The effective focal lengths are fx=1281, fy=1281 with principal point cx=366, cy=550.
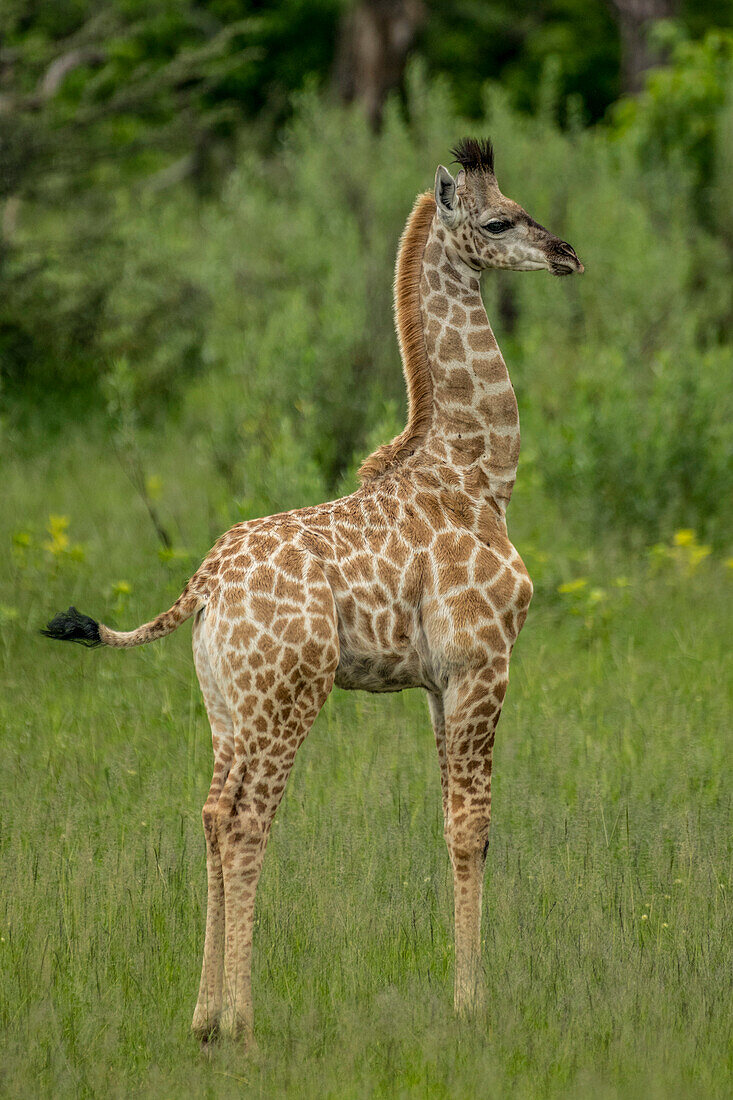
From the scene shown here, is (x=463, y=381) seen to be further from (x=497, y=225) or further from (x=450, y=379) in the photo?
(x=497, y=225)

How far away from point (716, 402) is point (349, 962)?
269 inches

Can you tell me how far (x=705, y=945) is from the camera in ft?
15.3

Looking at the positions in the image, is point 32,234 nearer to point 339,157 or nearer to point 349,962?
point 339,157

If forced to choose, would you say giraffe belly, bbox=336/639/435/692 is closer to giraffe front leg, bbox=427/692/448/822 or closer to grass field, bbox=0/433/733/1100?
giraffe front leg, bbox=427/692/448/822

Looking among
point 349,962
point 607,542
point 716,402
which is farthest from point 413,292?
point 716,402

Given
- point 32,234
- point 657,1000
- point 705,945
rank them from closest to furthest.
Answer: point 657,1000 < point 705,945 < point 32,234

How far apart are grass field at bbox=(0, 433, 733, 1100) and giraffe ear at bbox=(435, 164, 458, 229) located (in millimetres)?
2602

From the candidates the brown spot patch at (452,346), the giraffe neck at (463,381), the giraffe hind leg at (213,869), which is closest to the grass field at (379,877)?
the giraffe hind leg at (213,869)

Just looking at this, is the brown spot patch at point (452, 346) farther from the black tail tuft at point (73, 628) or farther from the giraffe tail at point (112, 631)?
the black tail tuft at point (73, 628)

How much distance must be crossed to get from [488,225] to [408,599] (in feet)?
4.56

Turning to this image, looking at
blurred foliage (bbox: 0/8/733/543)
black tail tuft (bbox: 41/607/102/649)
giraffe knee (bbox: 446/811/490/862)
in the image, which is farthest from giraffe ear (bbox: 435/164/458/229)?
Answer: blurred foliage (bbox: 0/8/733/543)

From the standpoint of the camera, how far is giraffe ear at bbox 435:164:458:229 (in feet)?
15.0

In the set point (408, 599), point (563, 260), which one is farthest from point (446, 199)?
point (408, 599)

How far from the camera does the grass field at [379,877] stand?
4.04 meters
